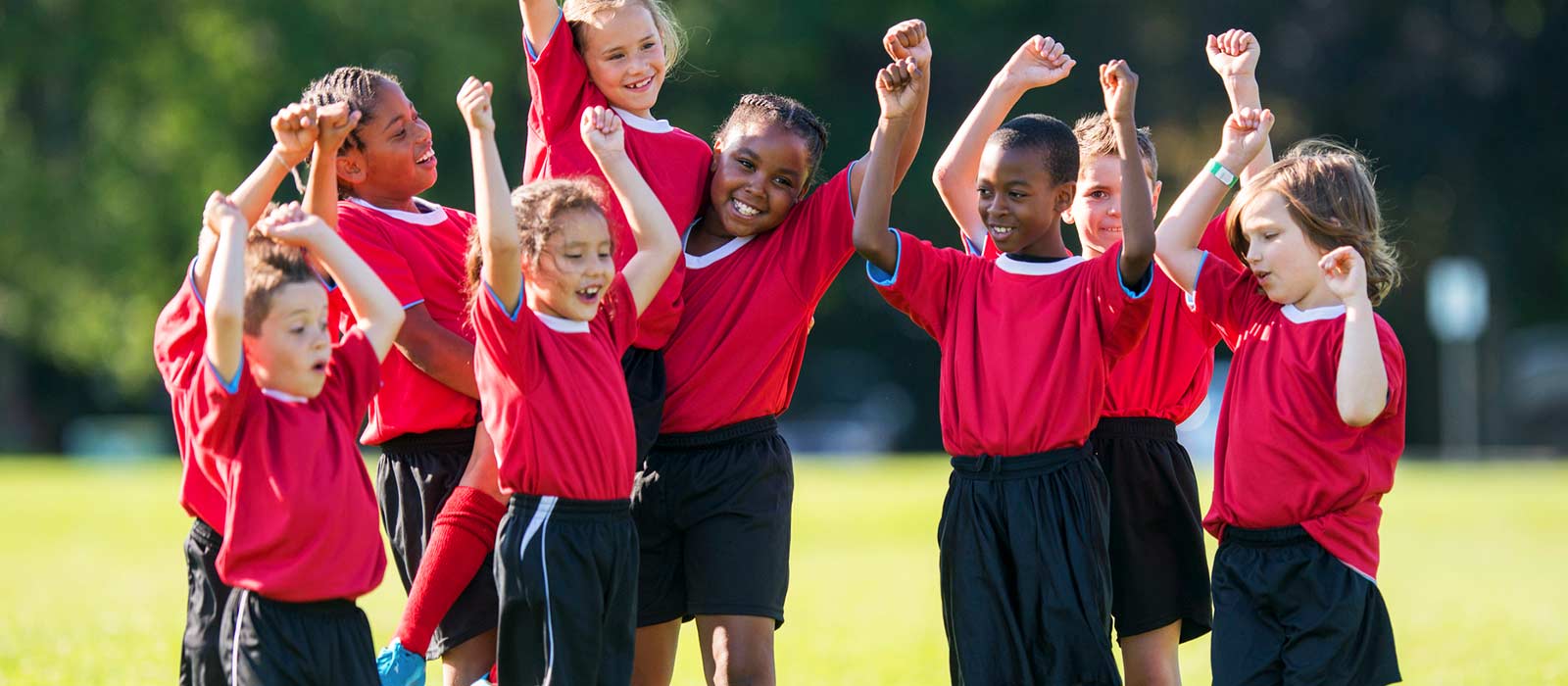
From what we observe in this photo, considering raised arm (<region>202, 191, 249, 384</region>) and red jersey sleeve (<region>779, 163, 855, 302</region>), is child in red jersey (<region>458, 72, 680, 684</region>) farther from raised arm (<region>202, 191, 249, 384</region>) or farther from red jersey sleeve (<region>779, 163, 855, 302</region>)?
red jersey sleeve (<region>779, 163, 855, 302</region>)

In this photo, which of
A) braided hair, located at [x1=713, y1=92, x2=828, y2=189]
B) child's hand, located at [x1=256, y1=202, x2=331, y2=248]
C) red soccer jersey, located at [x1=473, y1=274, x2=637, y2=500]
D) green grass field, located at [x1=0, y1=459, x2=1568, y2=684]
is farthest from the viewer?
green grass field, located at [x1=0, y1=459, x2=1568, y2=684]

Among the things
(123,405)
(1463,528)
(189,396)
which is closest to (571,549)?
(189,396)

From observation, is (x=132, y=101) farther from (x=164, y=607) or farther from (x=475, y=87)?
(x=475, y=87)

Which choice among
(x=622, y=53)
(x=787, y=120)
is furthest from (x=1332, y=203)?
(x=622, y=53)

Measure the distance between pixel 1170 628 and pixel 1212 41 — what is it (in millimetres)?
1813

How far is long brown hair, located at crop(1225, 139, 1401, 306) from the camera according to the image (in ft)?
15.0

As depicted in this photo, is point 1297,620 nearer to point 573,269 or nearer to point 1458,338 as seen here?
point 573,269

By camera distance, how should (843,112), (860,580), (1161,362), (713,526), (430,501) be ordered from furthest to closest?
(843,112) < (860,580) < (1161,362) < (430,501) < (713,526)

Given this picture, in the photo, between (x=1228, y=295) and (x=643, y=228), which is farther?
(x=1228, y=295)

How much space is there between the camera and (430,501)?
16.3 feet

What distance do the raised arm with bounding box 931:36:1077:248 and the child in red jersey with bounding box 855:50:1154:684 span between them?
0.64 feet

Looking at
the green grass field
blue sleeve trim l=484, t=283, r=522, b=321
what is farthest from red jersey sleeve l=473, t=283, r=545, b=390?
the green grass field

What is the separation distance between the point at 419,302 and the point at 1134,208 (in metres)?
2.03

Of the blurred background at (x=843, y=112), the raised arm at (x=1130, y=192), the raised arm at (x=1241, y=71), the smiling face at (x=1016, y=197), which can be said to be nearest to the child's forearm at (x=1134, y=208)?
the raised arm at (x=1130, y=192)
